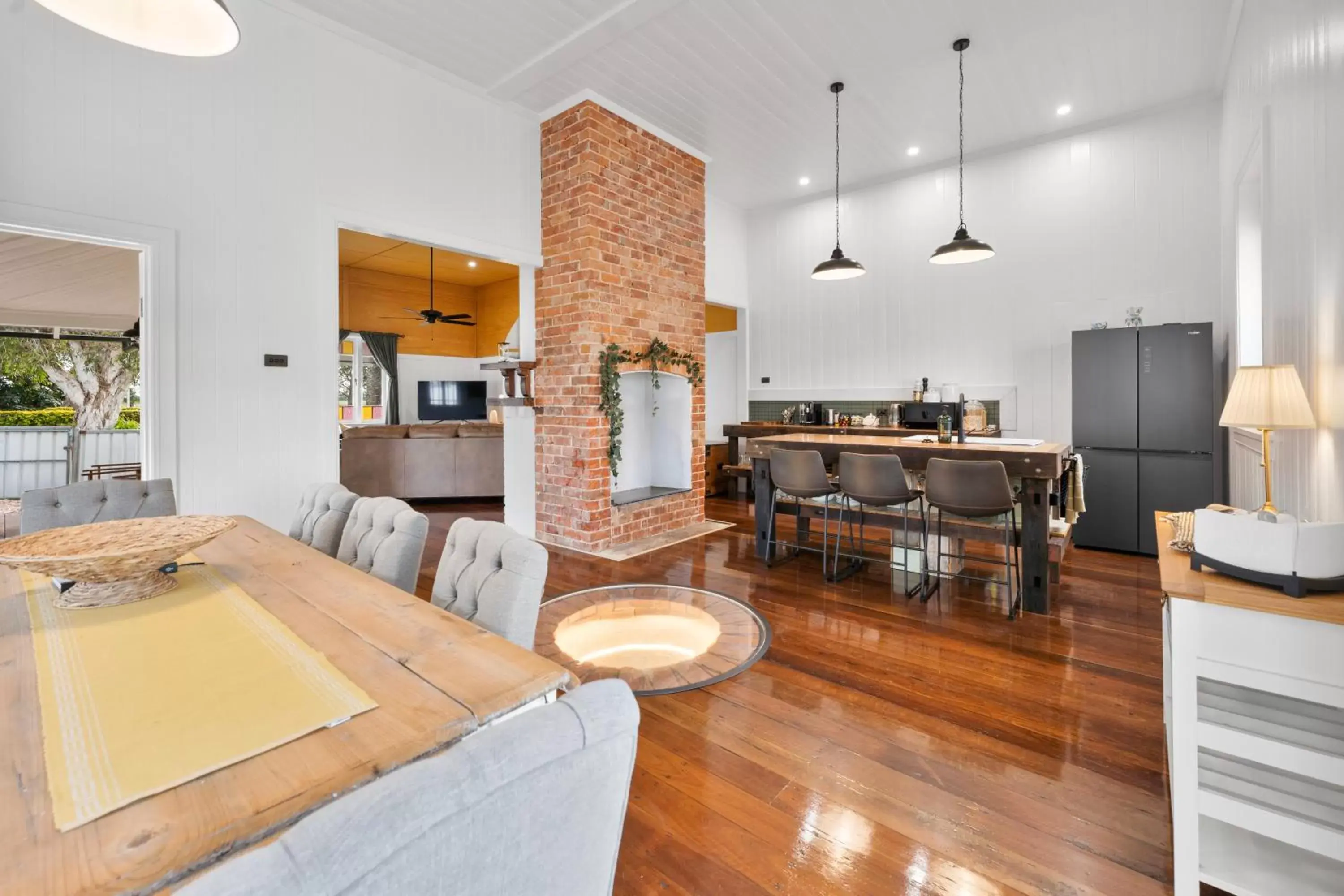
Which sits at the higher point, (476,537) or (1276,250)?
(1276,250)

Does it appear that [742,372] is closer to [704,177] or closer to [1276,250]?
[704,177]

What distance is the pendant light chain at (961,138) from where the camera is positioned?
4.36 meters

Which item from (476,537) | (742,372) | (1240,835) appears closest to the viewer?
(1240,835)

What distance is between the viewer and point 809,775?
1.98 metres

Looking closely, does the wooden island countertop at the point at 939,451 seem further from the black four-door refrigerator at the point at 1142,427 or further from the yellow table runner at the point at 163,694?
the yellow table runner at the point at 163,694

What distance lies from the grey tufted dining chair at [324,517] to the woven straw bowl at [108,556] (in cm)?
52

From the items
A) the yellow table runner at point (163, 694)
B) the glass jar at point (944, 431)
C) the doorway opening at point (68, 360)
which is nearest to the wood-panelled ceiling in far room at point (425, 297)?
the doorway opening at point (68, 360)

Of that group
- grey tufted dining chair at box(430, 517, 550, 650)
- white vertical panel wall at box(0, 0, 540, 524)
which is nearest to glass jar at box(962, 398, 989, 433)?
white vertical panel wall at box(0, 0, 540, 524)

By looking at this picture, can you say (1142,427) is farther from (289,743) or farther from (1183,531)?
(289,743)

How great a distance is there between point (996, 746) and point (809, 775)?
2.36 ft

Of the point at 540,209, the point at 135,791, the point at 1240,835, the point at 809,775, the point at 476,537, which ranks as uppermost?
the point at 540,209

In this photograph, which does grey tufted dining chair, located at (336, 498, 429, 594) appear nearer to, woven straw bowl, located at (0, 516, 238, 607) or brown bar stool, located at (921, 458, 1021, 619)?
woven straw bowl, located at (0, 516, 238, 607)

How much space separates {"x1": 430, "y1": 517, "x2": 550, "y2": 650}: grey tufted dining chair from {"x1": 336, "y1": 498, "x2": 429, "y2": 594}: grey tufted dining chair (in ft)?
0.56

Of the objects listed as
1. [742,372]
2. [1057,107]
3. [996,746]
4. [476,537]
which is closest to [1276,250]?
[996,746]
